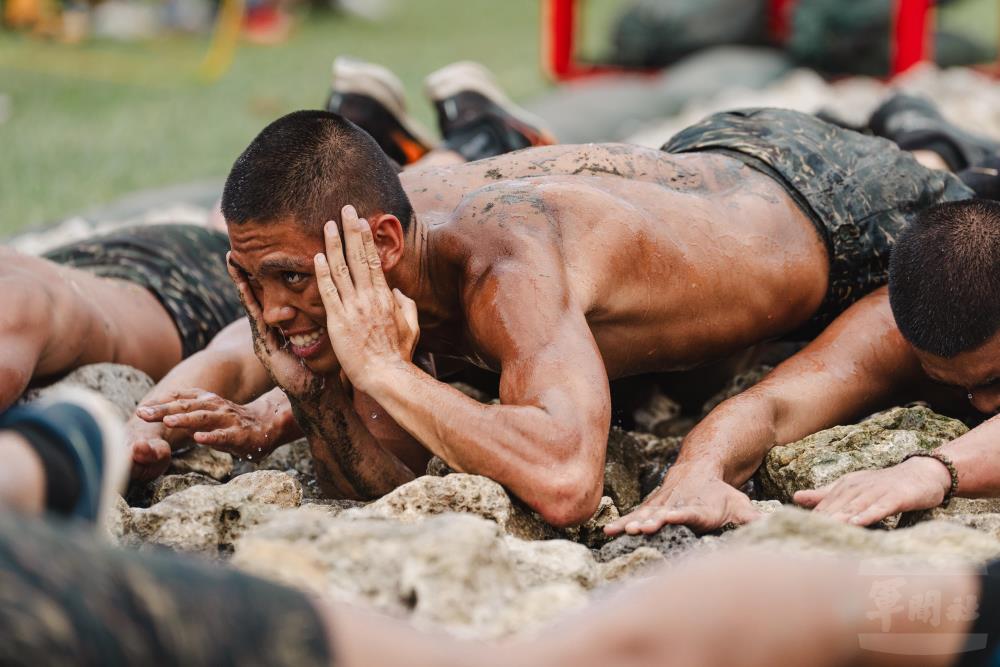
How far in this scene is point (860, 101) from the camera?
749 centimetres

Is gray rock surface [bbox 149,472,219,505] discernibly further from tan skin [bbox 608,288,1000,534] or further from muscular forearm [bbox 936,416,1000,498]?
muscular forearm [bbox 936,416,1000,498]

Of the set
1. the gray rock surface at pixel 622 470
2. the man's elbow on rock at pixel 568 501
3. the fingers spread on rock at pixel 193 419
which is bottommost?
the gray rock surface at pixel 622 470

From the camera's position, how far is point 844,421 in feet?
10.8

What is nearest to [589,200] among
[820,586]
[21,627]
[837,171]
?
[837,171]

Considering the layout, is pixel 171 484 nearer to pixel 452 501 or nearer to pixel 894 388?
pixel 452 501

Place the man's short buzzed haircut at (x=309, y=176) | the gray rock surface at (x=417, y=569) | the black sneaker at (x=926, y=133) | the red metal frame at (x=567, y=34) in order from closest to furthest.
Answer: the gray rock surface at (x=417, y=569), the man's short buzzed haircut at (x=309, y=176), the black sneaker at (x=926, y=133), the red metal frame at (x=567, y=34)

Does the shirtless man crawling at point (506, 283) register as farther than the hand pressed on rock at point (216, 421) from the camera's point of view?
No

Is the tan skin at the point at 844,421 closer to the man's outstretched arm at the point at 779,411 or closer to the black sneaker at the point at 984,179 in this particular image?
the man's outstretched arm at the point at 779,411

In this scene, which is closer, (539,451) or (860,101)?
(539,451)

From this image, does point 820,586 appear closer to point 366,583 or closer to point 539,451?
point 366,583

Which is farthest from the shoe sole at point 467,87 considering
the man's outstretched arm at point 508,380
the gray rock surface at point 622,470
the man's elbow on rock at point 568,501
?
the man's elbow on rock at point 568,501

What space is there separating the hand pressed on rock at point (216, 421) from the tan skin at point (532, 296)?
25cm

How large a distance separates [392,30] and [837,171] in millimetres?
10120

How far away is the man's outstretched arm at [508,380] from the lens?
2.61 meters
